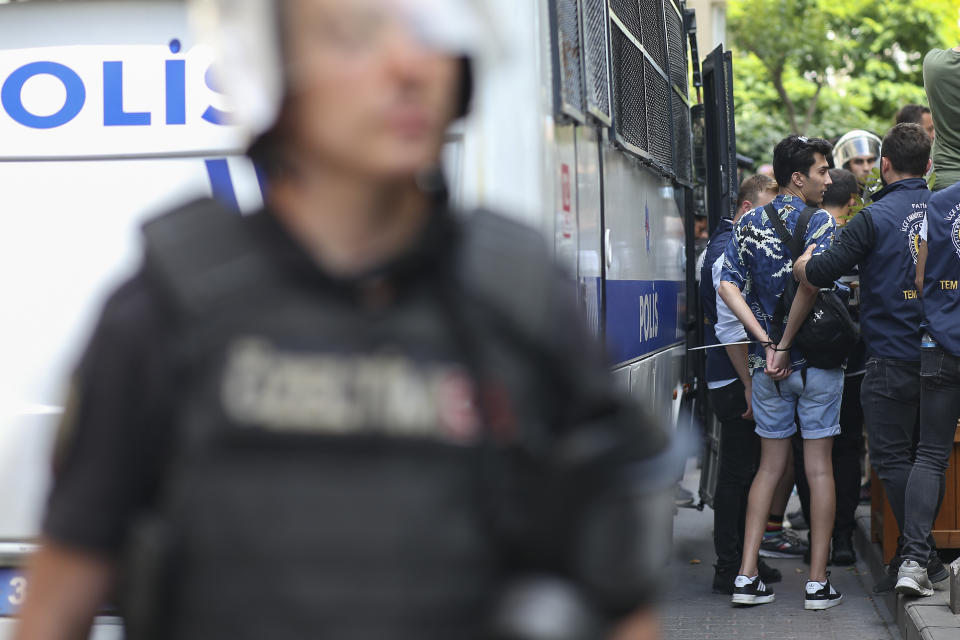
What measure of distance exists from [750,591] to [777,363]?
1.17 m

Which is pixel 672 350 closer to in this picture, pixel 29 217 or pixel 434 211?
pixel 29 217

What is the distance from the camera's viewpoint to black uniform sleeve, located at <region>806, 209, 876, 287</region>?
5922mm

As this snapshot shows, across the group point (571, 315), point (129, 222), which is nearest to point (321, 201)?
point (571, 315)

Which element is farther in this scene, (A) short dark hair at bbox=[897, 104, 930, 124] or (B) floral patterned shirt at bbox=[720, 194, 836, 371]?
(A) short dark hair at bbox=[897, 104, 930, 124]

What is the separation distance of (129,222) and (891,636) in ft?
13.2

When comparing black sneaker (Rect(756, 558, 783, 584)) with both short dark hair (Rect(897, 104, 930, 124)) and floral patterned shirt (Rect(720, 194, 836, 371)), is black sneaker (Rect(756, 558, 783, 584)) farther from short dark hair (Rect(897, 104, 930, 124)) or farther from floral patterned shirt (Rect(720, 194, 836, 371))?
short dark hair (Rect(897, 104, 930, 124))

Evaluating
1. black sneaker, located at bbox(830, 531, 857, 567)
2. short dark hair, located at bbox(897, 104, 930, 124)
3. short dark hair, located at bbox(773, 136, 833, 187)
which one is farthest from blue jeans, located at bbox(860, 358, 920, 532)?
short dark hair, located at bbox(897, 104, 930, 124)

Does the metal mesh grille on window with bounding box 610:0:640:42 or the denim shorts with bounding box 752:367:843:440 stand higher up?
the metal mesh grille on window with bounding box 610:0:640:42

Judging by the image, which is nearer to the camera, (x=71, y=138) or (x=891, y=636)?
(x=71, y=138)

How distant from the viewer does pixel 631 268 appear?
5668 millimetres

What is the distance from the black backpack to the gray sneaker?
0.95 m

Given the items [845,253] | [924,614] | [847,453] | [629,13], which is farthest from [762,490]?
[629,13]

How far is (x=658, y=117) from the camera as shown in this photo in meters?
6.83

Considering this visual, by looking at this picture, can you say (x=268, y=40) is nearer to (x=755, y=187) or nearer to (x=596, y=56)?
(x=596, y=56)
